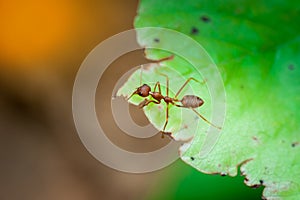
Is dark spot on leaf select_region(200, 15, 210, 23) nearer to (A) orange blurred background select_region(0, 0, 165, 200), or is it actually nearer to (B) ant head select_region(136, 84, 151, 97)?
(B) ant head select_region(136, 84, 151, 97)

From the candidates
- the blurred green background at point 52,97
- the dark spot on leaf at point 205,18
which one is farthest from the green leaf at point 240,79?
the blurred green background at point 52,97

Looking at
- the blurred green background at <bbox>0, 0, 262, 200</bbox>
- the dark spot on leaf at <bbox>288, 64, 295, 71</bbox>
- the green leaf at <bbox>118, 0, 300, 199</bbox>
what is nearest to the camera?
the green leaf at <bbox>118, 0, 300, 199</bbox>

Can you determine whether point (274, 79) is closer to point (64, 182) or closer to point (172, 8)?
point (172, 8)

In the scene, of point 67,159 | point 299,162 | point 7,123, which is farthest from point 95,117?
point 299,162

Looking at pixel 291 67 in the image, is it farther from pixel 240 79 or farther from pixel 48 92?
pixel 48 92

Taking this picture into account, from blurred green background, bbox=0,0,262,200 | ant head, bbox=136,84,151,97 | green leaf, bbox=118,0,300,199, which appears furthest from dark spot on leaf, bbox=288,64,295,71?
blurred green background, bbox=0,0,262,200

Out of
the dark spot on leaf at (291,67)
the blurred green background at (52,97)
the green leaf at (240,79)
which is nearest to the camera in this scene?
the green leaf at (240,79)

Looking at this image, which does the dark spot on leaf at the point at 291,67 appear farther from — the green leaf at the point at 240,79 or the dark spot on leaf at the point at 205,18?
the dark spot on leaf at the point at 205,18

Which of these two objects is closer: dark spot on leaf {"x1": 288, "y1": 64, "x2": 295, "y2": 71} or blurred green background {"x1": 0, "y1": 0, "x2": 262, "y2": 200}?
dark spot on leaf {"x1": 288, "y1": 64, "x2": 295, "y2": 71}

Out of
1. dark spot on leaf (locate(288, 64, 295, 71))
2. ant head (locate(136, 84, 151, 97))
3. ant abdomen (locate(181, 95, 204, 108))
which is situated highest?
dark spot on leaf (locate(288, 64, 295, 71))
